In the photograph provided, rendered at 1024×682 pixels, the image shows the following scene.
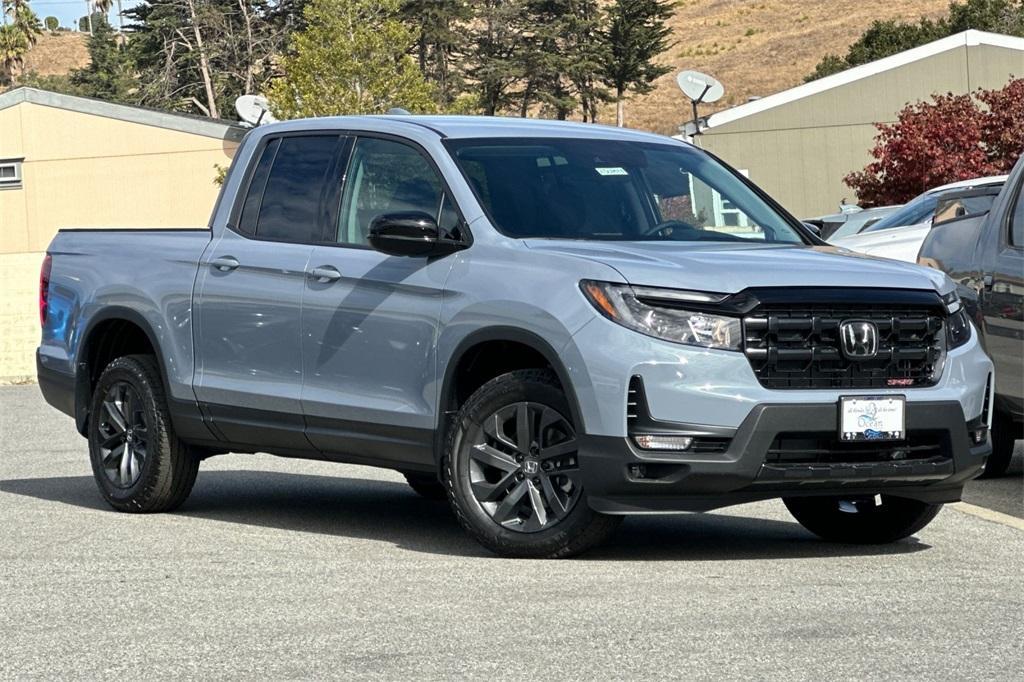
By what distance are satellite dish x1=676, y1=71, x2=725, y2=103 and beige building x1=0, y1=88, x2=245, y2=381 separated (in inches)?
415

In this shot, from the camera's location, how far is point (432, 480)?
10445 mm

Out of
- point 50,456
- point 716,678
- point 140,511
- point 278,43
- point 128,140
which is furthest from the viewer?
point 278,43

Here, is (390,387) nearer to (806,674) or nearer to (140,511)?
(140,511)

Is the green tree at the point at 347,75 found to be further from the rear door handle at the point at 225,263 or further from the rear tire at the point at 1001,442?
the rear door handle at the point at 225,263

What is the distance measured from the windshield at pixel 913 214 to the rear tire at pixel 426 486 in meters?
10.1

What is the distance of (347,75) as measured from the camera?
4581 centimetres

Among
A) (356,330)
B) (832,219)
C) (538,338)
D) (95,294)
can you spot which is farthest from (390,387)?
(832,219)

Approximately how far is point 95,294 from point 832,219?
18878 millimetres

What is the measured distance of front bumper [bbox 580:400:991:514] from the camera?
739cm

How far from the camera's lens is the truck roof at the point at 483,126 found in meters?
8.88

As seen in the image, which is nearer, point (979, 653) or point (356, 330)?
point (979, 653)

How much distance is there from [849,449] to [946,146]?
1196 inches

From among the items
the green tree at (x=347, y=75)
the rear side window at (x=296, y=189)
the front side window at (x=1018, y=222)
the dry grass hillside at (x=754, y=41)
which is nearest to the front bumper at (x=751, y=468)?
the rear side window at (x=296, y=189)

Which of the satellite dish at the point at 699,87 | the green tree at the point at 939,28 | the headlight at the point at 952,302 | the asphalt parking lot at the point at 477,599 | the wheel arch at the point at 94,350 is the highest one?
the green tree at the point at 939,28
